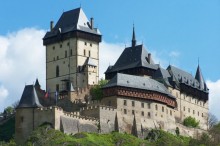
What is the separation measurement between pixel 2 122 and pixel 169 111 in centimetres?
2288

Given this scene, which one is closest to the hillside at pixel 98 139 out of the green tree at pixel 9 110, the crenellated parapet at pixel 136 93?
the crenellated parapet at pixel 136 93

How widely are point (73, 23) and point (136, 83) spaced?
1653 cm

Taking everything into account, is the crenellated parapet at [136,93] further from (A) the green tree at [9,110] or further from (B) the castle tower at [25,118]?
(A) the green tree at [9,110]

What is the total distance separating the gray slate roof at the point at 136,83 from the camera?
11619cm

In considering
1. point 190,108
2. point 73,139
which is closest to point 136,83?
point 190,108

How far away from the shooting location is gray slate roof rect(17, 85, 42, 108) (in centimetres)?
10738

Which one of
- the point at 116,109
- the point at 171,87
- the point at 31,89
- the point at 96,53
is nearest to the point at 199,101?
the point at 171,87

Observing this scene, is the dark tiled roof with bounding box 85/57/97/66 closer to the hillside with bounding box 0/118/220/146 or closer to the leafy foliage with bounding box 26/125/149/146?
the hillside with bounding box 0/118/220/146

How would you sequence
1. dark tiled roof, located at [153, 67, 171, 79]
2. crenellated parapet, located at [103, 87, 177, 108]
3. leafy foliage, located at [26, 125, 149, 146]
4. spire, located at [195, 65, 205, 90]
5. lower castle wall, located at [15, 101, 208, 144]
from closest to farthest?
leafy foliage, located at [26, 125, 149, 146], lower castle wall, located at [15, 101, 208, 144], crenellated parapet, located at [103, 87, 177, 108], dark tiled roof, located at [153, 67, 171, 79], spire, located at [195, 65, 205, 90]

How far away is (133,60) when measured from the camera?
5044 inches

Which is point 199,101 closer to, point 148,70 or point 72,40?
point 148,70

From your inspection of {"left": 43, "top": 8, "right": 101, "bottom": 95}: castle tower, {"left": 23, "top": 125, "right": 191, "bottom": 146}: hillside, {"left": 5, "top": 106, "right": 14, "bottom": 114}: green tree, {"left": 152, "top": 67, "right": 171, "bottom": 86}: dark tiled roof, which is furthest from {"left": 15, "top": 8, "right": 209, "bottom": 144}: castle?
{"left": 5, "top": 106, "right": 14, "bottom": 114}: green tree

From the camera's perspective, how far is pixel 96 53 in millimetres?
129750

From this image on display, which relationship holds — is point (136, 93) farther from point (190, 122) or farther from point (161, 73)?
point (190, 122)
